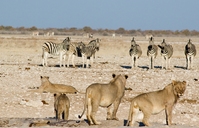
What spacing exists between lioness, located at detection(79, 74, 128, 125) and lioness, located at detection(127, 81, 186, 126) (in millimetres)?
622

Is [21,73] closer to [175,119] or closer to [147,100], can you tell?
[175,119]

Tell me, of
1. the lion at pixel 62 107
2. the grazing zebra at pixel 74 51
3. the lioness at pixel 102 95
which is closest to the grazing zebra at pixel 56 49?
the grazing zebra at pixel 74 51

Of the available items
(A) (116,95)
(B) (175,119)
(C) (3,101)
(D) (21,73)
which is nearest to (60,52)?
(D) (21,73)

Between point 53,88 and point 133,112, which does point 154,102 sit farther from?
point 53,88

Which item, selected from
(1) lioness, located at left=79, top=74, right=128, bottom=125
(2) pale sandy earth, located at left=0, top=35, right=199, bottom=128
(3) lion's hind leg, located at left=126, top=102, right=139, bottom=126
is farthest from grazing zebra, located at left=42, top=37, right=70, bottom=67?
(3) lion's hind leg, located at left=126, top=102, right=139, bottom=126

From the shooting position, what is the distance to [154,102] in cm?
1255

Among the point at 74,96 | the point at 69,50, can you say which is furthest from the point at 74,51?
the point at 74,96

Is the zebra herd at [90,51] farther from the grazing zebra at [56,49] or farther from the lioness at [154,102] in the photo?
the lioness at [154,102]

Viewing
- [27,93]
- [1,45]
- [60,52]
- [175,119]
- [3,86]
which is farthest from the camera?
[1,45]

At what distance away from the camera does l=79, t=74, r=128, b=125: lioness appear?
1238cm

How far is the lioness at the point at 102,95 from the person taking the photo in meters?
12.4

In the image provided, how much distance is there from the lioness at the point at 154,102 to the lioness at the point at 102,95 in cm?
62

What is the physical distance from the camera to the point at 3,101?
18219mm

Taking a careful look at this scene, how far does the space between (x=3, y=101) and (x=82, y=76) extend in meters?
8.05
